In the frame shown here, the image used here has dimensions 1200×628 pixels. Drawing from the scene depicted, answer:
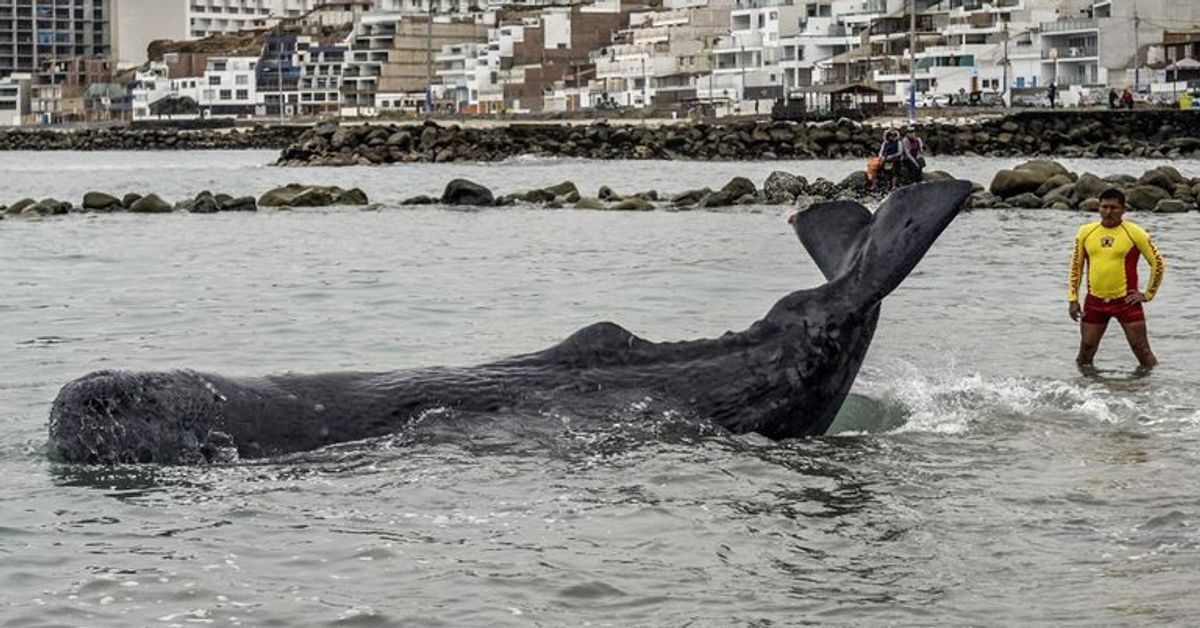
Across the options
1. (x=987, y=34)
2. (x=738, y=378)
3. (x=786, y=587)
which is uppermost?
(x=987, y=34)

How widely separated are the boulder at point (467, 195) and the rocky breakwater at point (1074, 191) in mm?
10365

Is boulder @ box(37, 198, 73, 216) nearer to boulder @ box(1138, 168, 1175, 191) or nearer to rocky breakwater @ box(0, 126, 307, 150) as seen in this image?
boulder @ box(1138, 168, 1175, 191)

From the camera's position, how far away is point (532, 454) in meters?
9.77

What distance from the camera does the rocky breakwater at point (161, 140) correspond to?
121500mm

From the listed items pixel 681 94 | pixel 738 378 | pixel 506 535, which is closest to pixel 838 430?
pixel 738 378

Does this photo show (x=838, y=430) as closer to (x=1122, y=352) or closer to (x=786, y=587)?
(x=786, y=587)

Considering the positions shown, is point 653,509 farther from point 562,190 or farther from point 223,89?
point 223,89

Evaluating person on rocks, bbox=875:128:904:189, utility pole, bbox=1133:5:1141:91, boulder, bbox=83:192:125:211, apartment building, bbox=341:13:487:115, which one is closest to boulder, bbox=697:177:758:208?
person on rocks, bbox=875:128:904:189

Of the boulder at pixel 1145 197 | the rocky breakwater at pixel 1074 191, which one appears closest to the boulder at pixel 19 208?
the rocky breakwater at pixel 1074 191

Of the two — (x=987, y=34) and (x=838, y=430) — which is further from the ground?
(x=987, y=34)

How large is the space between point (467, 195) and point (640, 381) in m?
31.9

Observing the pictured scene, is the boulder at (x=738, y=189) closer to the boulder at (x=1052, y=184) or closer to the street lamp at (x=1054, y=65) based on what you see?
the boulder at (x=1052, y=184)

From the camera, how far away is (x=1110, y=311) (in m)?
14.2

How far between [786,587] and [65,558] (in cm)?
309
